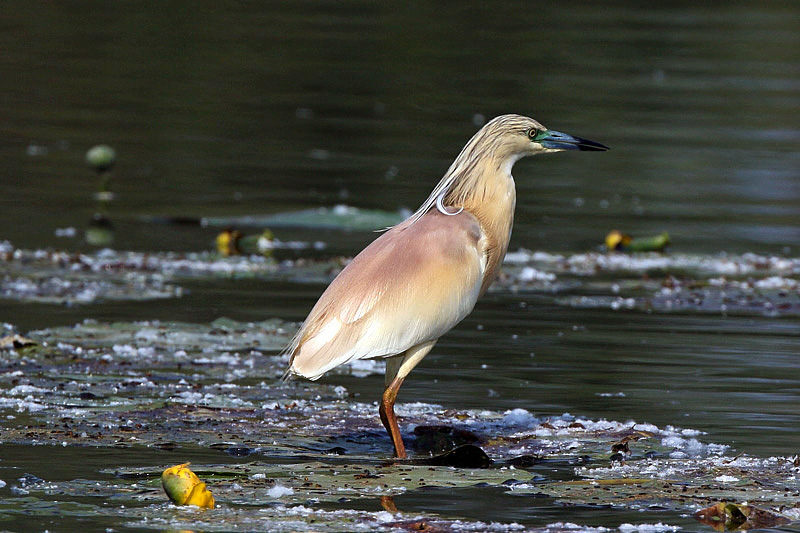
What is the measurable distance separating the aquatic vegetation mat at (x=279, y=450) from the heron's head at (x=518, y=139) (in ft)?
4.03

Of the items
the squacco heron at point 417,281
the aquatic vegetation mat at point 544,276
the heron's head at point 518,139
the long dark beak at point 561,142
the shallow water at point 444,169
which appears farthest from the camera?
the aquatic vegetation mat at point 544,276

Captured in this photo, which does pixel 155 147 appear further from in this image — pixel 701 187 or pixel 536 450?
pixel 536 450

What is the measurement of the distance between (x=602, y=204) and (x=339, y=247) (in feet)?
11.7

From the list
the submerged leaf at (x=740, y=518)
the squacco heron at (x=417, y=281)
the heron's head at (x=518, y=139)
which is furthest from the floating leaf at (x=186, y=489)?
the heron's head at (x=518, y=139)

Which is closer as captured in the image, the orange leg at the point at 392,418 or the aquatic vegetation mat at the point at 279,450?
the aquatic vegetation mat at the point at 279,450

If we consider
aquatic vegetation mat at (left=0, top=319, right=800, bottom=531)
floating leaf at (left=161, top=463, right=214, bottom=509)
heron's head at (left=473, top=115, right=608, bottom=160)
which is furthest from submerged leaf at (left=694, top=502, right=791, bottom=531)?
heron's head at (left=473, top=115, right=608, bottom=160)

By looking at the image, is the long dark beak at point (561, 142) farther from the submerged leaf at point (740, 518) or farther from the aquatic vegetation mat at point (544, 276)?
the aquatic vegetation mat at point (544, 276)

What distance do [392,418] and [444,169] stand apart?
377 inches

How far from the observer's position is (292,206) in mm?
13422

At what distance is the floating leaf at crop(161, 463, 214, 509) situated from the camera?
5004 mm

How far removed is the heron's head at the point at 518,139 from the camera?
22.7 ft

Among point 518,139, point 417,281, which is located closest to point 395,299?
point 417,281

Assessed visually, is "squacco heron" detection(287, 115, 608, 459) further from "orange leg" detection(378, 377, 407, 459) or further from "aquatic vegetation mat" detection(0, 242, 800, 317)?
"aquatic vegetation mat" detection(0, 242, 800, 317)

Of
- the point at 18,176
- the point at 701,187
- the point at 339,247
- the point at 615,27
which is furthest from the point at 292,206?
the point at 615,27
